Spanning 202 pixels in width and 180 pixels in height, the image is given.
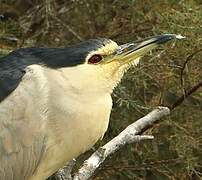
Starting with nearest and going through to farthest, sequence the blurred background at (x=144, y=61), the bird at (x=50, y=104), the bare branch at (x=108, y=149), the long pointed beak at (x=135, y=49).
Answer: the bird at (x=50, y=104)
the long pointed beak at (x=135, y=49)
the bare branch at (x=108, y=149)
the blurred background at (x=144, y=61)

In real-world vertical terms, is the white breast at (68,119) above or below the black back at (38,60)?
below

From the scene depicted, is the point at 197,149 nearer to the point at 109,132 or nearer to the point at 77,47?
the point at 109,132

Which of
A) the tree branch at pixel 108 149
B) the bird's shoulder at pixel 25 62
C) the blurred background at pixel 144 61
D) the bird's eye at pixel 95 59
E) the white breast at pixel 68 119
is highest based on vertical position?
the bird's shoulder at pixel 25 62

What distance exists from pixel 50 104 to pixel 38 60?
0.55 feet

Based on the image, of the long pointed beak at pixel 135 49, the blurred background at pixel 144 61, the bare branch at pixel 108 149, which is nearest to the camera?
the long pointed beak at pixel 135 49

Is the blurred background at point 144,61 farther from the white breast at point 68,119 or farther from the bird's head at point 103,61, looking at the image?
the white breast at point 68,119

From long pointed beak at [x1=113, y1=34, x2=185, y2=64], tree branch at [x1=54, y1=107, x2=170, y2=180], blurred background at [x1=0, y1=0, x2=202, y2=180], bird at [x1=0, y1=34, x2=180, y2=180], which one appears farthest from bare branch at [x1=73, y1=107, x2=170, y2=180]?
blurred background at [x1=0, y1=0, x2=202, y2=180]

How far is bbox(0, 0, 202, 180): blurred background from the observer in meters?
3.07

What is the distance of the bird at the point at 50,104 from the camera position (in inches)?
80.0

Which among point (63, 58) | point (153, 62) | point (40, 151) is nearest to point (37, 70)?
point (63, 58)

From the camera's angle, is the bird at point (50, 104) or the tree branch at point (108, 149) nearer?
the bird at point (50, 104)

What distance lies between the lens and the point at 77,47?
6.82ft

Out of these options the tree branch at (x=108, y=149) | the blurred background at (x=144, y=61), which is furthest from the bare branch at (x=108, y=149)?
the blurred background at (x=144, y=61)

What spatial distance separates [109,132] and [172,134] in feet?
1.18
